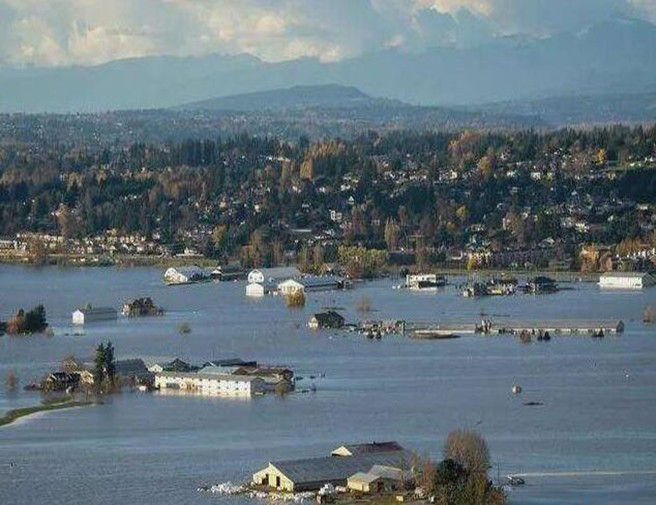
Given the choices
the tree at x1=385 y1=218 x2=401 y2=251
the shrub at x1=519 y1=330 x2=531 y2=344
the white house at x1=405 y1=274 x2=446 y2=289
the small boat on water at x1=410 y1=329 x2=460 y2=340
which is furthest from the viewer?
the tree at x1=385 y1=218 x2=401 y2=251

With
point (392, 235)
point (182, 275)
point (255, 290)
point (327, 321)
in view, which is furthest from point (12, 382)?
point (392, 235)

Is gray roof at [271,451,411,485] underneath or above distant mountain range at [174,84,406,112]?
underneath

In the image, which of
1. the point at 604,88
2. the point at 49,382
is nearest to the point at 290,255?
the point at 49,382

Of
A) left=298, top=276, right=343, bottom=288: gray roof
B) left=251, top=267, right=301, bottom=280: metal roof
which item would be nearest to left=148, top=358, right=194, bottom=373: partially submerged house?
left=298, top=276, right=343, bottom=288: gray roof

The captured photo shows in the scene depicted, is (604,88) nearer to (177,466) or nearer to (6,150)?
(6,150)

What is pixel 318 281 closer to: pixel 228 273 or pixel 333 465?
pixel 228 273

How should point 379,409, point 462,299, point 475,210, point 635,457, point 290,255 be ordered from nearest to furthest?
point 635,457, point 379,409, point 462,299, point 290,255, point 475,210

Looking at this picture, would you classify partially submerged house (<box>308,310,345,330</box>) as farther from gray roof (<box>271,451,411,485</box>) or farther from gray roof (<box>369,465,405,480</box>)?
gray roof (<box>369,465,405,480</box>)
